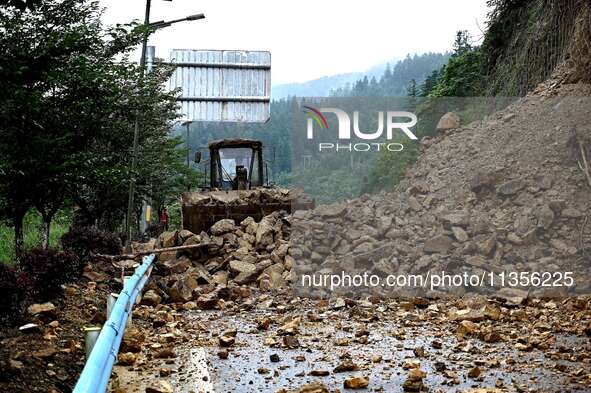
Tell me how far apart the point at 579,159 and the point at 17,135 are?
10.3m

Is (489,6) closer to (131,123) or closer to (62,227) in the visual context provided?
Answer: (131,123)

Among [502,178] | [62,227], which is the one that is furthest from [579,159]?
[62,227]

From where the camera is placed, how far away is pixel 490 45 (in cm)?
1781

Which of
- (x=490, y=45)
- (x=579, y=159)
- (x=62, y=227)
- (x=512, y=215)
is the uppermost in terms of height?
(x=490, y=45)

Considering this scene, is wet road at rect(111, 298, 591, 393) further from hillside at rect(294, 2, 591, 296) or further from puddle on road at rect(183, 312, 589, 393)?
hillside at rect(294, 2, 591, 296)

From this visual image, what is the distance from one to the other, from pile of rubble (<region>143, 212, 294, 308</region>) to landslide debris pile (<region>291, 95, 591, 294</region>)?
614mm

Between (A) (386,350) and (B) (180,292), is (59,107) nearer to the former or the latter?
(B) (180,292)

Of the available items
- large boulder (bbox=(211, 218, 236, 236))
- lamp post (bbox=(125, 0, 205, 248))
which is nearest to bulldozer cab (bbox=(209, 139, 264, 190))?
lamp post (bbox=(125, 0, 205, 248))

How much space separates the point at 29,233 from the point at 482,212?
1606cm

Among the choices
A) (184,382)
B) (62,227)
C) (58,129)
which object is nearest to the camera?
(184,382)

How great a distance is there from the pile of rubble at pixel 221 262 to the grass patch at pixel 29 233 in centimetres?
356

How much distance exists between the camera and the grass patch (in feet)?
57.2

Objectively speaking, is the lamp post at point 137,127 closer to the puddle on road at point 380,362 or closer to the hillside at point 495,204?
the hillside at point 495,204

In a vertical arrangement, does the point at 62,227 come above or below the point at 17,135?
below
